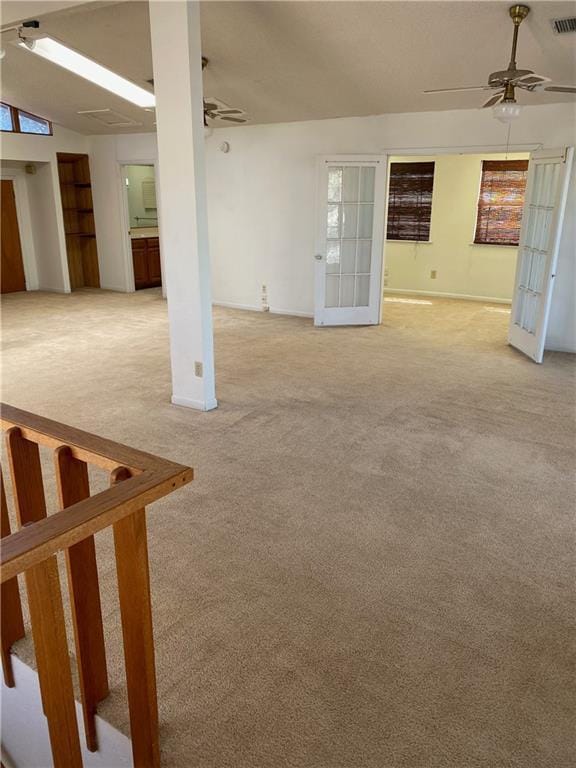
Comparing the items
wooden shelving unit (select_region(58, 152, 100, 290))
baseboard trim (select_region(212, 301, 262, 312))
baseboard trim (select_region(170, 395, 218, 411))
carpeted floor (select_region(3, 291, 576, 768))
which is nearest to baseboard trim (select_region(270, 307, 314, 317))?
baseboard trim (select_region(212, 301, 262, 312))

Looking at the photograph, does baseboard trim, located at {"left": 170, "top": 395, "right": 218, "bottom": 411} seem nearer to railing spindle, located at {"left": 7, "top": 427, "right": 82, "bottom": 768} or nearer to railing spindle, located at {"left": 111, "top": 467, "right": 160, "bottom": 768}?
railing spindle, located at {"left": 111, "top": 467, "right": 160, "bottom": 768}

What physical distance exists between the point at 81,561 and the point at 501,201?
8197mm

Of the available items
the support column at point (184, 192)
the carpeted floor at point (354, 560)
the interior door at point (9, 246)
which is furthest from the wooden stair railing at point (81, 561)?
the interior door at point (9, 246)

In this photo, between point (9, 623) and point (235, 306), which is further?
point (235, 306)

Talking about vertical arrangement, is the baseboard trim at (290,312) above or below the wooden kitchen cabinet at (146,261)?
below

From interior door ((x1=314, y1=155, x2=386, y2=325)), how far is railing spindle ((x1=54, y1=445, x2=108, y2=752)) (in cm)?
546

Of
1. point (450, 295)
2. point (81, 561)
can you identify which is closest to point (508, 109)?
point (81, 561)

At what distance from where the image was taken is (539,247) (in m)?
5.41

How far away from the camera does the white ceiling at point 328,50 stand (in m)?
4.10

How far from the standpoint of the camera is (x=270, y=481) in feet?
10.4

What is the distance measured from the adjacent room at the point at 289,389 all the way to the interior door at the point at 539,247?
0.04 meters

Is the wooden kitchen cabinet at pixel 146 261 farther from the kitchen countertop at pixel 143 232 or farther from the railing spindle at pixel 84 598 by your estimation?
the railing spindle at pixel 84 598

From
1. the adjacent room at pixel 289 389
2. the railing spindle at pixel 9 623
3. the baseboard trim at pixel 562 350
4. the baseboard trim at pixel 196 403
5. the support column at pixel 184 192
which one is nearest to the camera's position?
the adjacent room at pixel 289 389

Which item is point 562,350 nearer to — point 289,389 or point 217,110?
point 289,389
